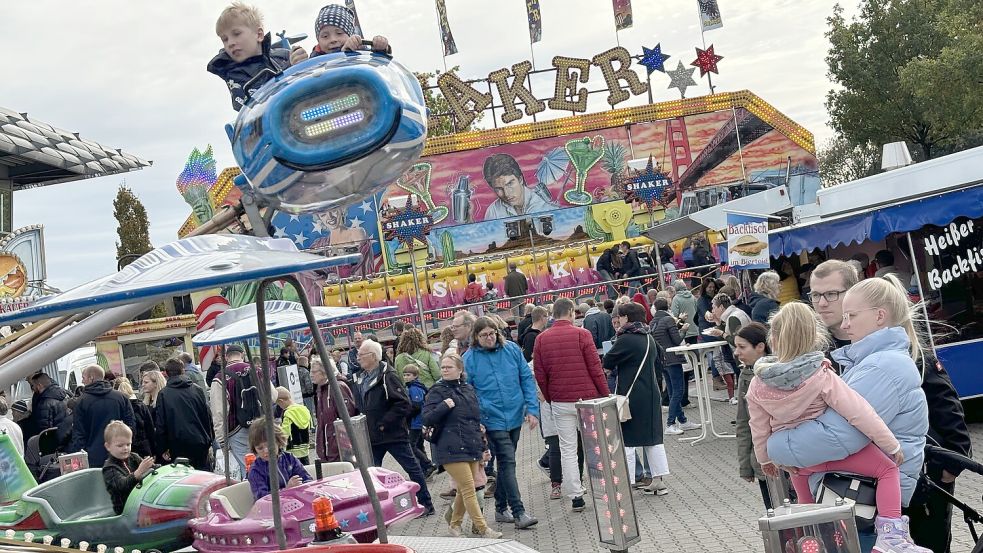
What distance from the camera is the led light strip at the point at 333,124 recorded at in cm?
350

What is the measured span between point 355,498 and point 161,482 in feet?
6.20

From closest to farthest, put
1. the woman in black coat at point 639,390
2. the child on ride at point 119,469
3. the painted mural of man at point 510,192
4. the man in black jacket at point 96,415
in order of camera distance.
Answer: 1. the child on ride at point 119,469
2. the woman in black coat at point 639,390
3. the man in black jacket at point 96,415
4. the painted mural of man at point 510,192

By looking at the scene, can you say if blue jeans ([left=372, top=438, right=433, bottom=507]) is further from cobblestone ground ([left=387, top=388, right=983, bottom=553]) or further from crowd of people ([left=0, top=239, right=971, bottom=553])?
cobblestone ground ([left=387, top=388, right=983, bottom=553])

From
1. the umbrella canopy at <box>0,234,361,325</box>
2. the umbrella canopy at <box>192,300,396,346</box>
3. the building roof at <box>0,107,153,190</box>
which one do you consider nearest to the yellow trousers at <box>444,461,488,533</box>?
the umbrella canopy at <box>192,300,396,346</box>

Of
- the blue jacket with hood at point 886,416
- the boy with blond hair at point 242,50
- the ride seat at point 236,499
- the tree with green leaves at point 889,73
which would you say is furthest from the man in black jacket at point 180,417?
the tree with green leaves at point 889,73

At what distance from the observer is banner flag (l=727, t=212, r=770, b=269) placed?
1280 cm

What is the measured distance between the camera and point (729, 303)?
13664mm

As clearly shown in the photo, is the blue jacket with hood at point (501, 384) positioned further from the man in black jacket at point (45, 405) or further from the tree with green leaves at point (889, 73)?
the tree with green leaves at point (889, 73)

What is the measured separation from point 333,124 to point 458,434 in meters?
5.38

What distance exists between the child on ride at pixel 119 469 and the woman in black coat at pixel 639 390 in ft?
13.5

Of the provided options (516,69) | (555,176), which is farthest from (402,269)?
(516,69)

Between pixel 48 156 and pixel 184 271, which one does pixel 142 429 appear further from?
pixel 48 156

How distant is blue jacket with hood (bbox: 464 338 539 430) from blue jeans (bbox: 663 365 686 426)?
4.15 metres

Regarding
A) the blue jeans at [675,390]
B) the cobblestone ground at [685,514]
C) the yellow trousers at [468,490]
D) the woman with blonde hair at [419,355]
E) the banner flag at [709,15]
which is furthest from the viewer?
the banner flag at [709,15]
